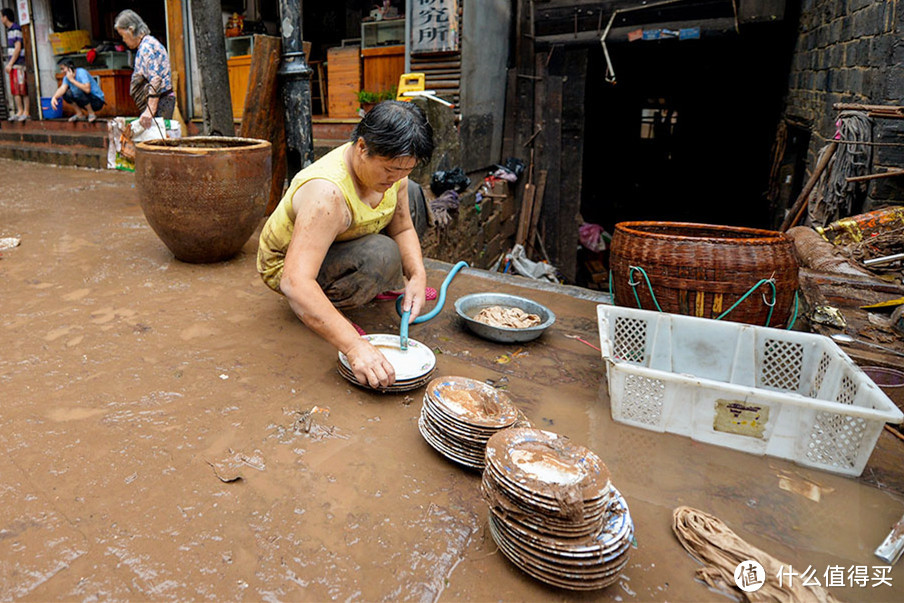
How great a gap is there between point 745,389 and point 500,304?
4.62 feet

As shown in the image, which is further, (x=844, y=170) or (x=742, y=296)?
(x=844, y=170)

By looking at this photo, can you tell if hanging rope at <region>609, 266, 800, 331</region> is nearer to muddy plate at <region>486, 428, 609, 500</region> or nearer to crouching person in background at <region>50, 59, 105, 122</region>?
muddy plate at <region>486, 428, 609, 500</region>

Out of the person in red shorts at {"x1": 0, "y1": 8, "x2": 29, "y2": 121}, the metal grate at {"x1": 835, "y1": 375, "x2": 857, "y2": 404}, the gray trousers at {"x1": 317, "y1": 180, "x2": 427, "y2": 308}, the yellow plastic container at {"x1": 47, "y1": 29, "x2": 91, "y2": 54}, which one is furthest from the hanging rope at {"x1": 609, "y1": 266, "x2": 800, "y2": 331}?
the person in red shorts at {"x1": 0, "y1": 8, "x2": 29, "y2": 121}

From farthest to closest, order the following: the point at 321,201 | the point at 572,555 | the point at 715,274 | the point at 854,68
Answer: the point at 854,68 < the point at 715,274 < the point at 321,201 < the point at 572,555

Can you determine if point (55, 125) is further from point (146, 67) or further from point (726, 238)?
point (726, 238)

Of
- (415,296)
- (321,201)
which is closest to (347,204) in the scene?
(321,201)

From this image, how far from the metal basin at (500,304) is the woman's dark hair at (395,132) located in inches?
35.7

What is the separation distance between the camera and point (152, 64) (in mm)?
5230

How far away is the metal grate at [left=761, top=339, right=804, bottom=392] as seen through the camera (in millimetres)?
2164

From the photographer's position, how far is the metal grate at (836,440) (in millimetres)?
1673

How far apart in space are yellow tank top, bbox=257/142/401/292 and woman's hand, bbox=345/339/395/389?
61 centimetres

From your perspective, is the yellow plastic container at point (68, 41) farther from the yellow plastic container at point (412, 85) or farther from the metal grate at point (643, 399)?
the metal grate at point (643, 399)

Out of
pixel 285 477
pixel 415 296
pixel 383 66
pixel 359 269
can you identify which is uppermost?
pixel 383 66

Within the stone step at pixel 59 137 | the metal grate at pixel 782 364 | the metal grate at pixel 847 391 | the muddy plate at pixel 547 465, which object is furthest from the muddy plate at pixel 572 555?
the stone step at pixel 59 137
